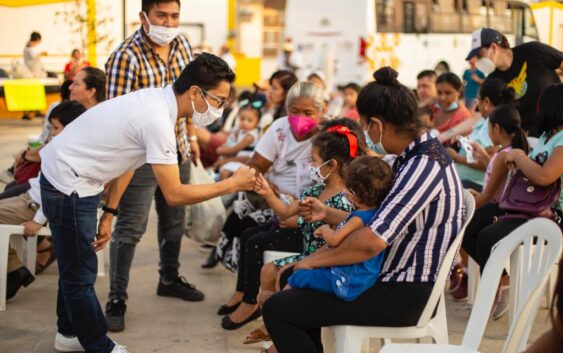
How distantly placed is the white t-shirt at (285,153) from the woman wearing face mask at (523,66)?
5.87 feet

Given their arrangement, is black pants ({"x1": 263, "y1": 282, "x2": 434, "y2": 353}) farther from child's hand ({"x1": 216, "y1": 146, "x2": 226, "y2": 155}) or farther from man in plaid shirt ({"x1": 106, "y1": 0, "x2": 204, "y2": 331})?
child's hand ({"x1": 216, "y1": 146, "x2": 226, "y2": 155})

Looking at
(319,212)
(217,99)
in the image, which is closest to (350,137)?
(319,212)

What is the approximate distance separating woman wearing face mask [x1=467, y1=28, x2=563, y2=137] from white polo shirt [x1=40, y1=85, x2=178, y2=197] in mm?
2985

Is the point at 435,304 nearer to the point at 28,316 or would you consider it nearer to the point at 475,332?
the point at 475,332

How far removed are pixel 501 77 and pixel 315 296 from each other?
11.1 feet

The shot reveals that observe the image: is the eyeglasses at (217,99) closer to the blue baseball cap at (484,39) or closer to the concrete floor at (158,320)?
the concrete floor at (158,320)

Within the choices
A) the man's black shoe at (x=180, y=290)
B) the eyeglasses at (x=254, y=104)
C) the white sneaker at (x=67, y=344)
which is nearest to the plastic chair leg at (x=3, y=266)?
the white sneaker at (x=67, y=344)

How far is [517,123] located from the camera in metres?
5.00

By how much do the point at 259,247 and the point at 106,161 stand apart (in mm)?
1151

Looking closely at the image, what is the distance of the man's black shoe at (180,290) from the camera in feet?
17.2

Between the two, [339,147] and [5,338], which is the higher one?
[339,147]

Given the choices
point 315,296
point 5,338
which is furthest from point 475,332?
point 5,338

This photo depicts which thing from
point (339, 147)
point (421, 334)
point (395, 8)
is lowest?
point (421, 334)

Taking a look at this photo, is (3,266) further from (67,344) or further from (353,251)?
(353,251)
